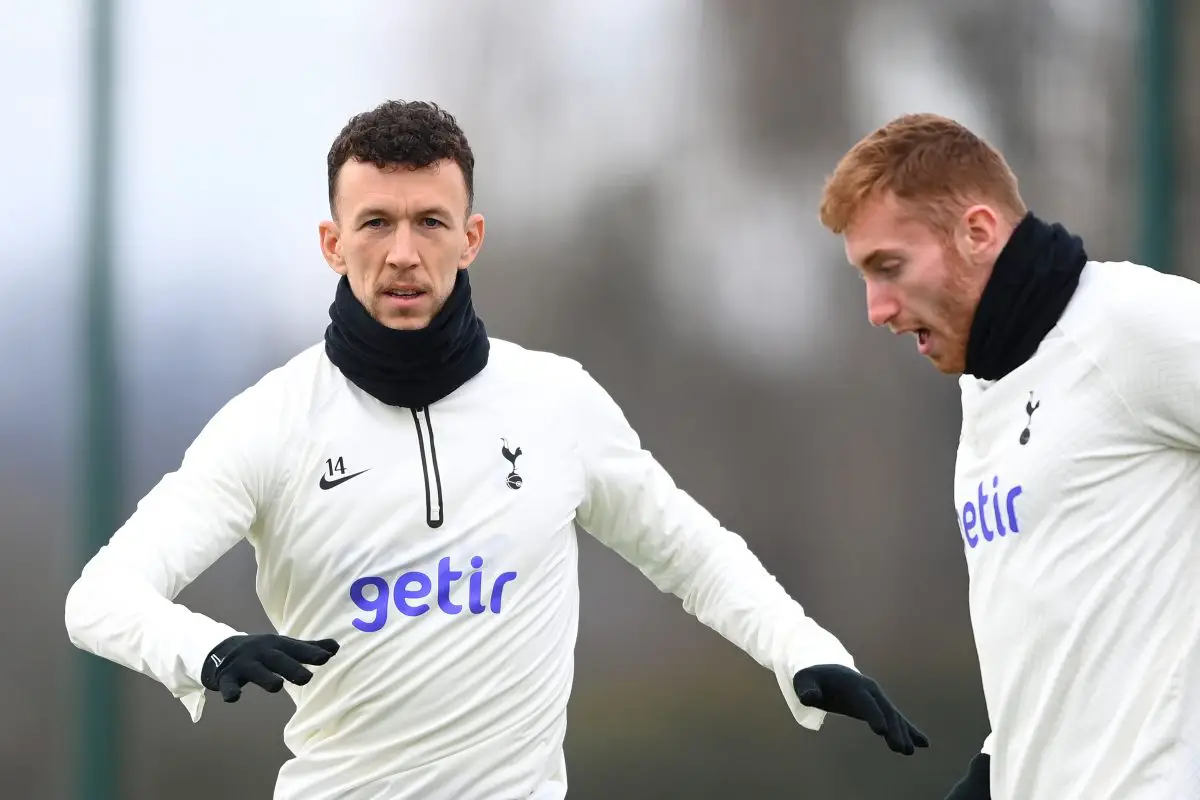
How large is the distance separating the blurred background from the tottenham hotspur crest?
Result: 1714mm

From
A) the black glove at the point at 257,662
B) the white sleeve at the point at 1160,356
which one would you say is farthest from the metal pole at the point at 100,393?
the white sleeve at the point at 1160,356

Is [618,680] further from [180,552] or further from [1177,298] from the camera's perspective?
[1177,298]

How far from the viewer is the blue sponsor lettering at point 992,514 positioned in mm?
1744

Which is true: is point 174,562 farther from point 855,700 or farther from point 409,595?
point 855,700

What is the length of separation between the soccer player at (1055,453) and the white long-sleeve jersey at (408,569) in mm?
303

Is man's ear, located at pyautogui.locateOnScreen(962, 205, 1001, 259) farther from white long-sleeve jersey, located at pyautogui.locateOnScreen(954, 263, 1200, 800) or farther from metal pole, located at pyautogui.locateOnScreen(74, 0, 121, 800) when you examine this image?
metal pole, located at pyautogui.locateOnScreen(74, 0, 121, 800)

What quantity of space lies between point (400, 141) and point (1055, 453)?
2.99 ft

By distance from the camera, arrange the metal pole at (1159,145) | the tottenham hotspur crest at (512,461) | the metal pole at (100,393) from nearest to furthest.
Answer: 1. the tottenham hotspur crest at (512,461)
2. the metal pole at (100,393)
3. the metal pole at (1159,145)

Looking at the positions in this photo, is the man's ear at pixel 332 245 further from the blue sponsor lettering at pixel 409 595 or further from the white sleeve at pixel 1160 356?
the white sleeve at pixel 1160 356

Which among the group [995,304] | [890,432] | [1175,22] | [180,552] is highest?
[1175,22]

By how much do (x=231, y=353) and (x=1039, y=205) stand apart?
2.12 metres

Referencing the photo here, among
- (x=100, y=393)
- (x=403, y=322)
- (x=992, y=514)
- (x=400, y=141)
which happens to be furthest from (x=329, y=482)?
(x=100, y=393)

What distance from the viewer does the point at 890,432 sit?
12.7ft

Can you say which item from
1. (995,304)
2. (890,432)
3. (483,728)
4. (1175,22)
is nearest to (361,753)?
(483,728)
